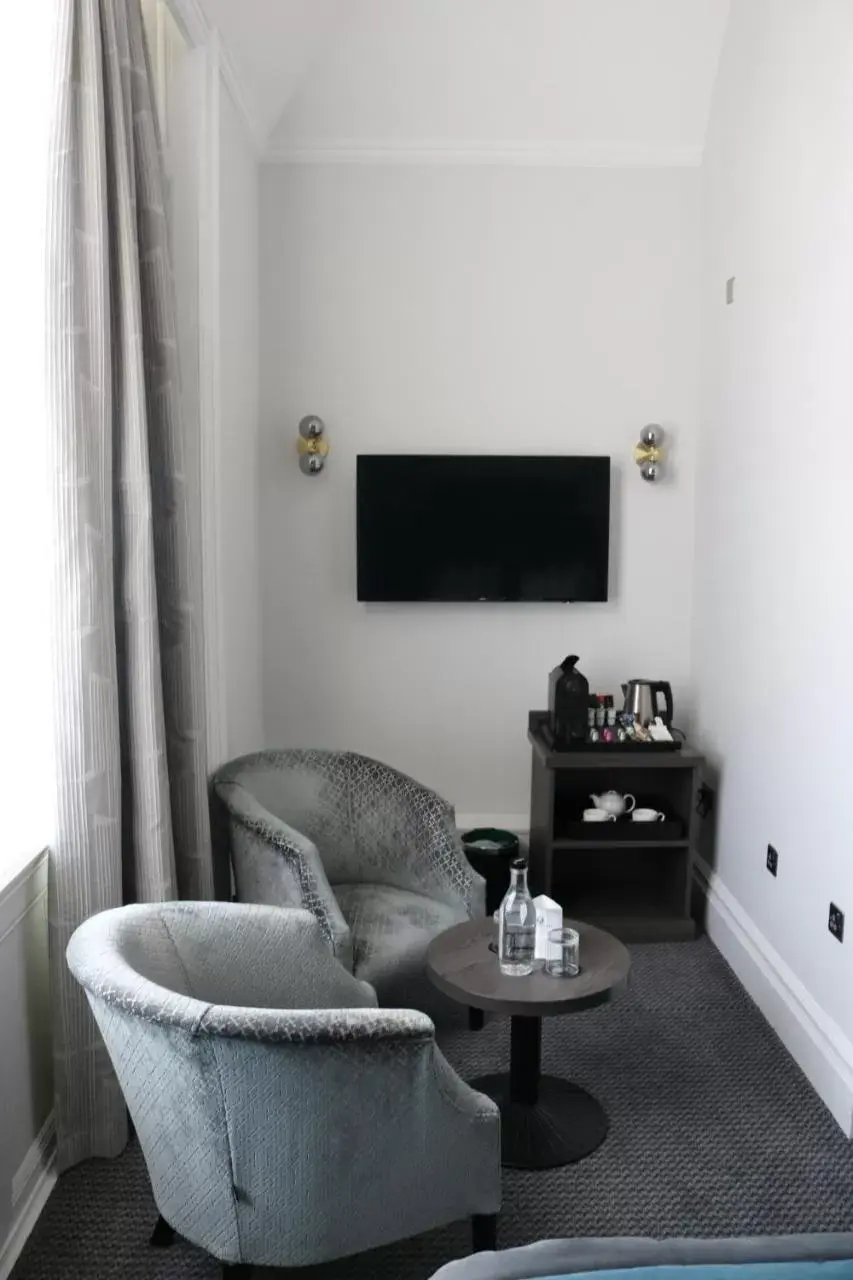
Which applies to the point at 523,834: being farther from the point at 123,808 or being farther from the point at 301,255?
the point at 301,255

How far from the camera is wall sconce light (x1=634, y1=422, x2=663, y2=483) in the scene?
4133 mm

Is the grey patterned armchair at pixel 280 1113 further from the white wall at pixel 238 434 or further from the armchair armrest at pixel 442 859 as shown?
the white wall at pixel 238 434

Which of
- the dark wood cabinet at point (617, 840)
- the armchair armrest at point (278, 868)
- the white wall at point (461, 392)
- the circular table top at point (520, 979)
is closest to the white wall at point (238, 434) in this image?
the white wall at point (461, 392)

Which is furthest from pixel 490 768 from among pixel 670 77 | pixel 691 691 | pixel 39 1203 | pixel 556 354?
pixel 670 77

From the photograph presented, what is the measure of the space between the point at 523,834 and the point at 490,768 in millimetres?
315

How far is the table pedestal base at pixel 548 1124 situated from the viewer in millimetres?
2457

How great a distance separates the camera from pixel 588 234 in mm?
4113

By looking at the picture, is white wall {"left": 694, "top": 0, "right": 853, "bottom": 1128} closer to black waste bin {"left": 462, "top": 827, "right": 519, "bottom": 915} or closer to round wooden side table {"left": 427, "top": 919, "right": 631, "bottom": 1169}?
round wooden side table {"left": 427, "top": 919, "right": 631, "bottom": 1169}

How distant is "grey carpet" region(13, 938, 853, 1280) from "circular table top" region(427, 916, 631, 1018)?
0.43 metres

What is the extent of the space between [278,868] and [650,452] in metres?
2.35

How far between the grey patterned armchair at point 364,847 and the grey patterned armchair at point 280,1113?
0.81 metres

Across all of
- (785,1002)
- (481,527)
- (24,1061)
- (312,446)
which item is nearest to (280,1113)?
(24,1061)

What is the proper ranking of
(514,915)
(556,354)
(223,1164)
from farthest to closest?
(556,354) → (514,915) → (223,1164)

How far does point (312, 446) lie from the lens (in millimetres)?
4102
